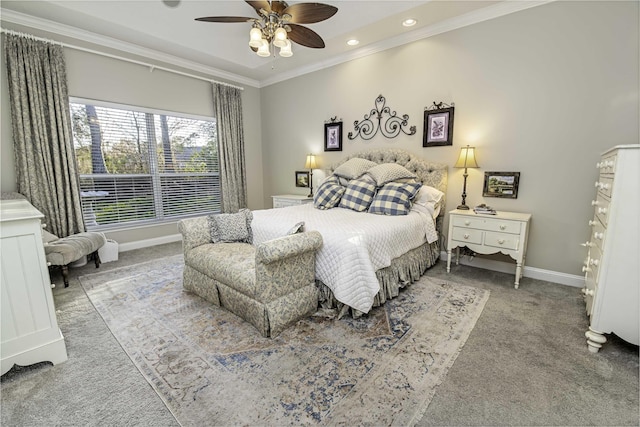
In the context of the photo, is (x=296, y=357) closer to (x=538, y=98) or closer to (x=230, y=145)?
(x=538, y=98)

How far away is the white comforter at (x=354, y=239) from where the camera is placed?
2.08 meters

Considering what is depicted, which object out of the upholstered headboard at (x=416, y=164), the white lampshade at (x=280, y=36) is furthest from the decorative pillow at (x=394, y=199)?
the white lampshade at (x=280, y=36)

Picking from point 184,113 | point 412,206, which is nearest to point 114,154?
point 184,113

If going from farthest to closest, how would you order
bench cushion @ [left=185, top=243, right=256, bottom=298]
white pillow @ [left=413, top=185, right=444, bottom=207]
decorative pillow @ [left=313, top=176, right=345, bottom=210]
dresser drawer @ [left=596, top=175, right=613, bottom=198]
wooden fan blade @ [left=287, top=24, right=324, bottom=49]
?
decorative pillow @ [left=313, top=176, right=345, bottom=210] < white pillow @ [left=413, top=185, right=444, bottom=207] < wooden fan blade @ [left=287, top=24, right=324, bottom=49] < bench cushion @ [left=185, top=243, right=256, bottom=298] < dresser drawer @ [left=596, top=175, right=613, bottom=198]

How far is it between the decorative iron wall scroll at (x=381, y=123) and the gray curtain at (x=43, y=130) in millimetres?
3751

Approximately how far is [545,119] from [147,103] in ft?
16.4

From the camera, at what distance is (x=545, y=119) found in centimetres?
281

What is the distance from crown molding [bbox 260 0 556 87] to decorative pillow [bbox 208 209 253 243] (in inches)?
113

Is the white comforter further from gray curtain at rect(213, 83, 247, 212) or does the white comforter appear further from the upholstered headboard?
gray curtain at rect(213, 83, 247, 212)

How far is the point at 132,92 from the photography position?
3941 millimetres

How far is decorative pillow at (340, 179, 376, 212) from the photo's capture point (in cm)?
329

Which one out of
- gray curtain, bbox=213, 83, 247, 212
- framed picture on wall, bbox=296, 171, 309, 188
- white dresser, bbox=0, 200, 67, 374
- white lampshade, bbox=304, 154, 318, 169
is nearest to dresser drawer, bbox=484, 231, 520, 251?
white lampshade, bbox=304, 154, 318, 169

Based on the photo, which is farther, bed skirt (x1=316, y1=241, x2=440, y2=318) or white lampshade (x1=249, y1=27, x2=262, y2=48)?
white lampshade (x1=249, y1=27, x2=262, y2=48)

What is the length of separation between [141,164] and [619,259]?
5.23 m
